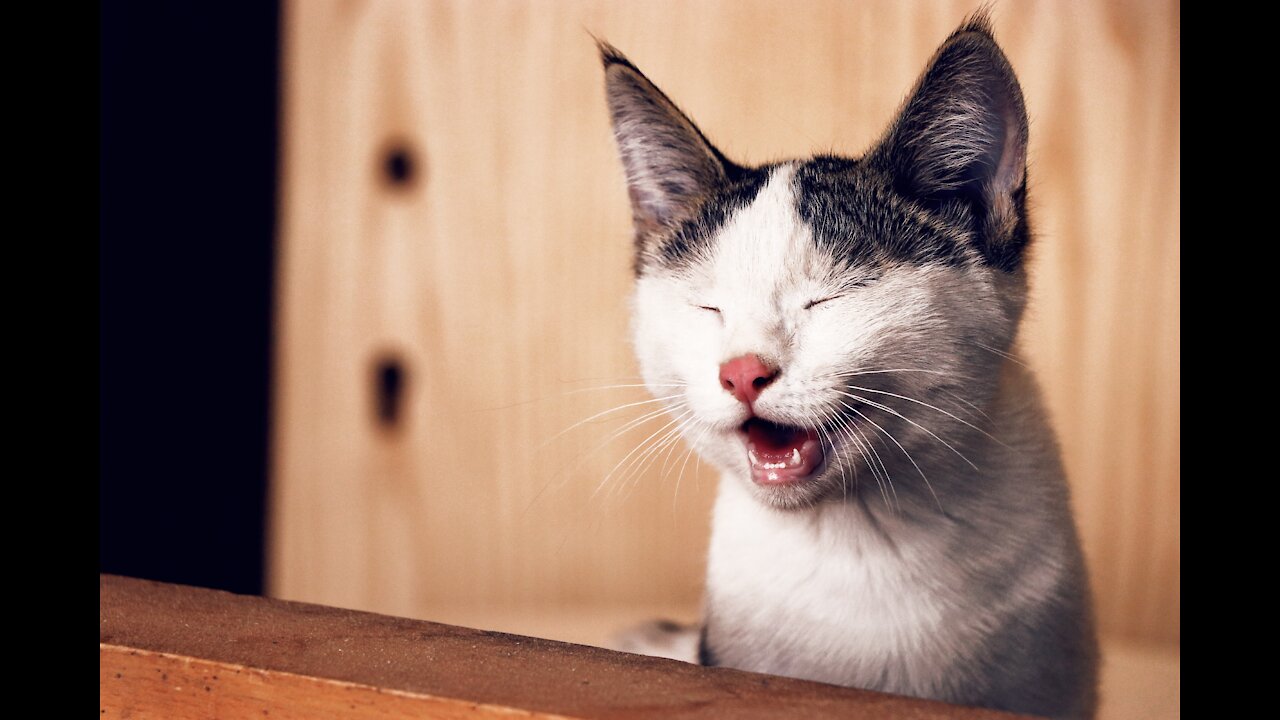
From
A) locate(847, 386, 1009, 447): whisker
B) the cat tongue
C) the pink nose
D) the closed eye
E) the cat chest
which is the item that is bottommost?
the cat chest

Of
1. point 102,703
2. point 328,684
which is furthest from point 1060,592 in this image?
point 102,703

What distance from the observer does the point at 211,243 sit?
3.75 feet

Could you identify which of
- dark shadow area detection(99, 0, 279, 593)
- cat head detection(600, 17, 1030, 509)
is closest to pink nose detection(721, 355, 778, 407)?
cat head detection(600, 17, 1030, 509)

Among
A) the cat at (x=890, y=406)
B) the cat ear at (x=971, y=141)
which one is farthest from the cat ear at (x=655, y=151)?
the cat ear at (x=971, y=141)

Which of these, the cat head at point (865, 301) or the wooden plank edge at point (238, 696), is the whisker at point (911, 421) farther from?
the wooden plank edge at point (238, 696)

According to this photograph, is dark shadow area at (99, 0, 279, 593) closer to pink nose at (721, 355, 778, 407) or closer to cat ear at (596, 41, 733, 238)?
cat ear at (596, 41, 733, 238)

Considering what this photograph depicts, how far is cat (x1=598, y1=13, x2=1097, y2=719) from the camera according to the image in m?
0.61

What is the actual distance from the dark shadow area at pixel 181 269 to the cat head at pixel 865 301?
0.63 m

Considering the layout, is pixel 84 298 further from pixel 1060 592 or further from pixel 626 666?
pixel 1060 592

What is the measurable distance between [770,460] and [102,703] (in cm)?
49

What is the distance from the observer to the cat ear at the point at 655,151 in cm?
70

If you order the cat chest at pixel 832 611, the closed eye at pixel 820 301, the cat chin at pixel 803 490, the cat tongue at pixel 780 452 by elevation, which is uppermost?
the closed eye at pixel 820 301
